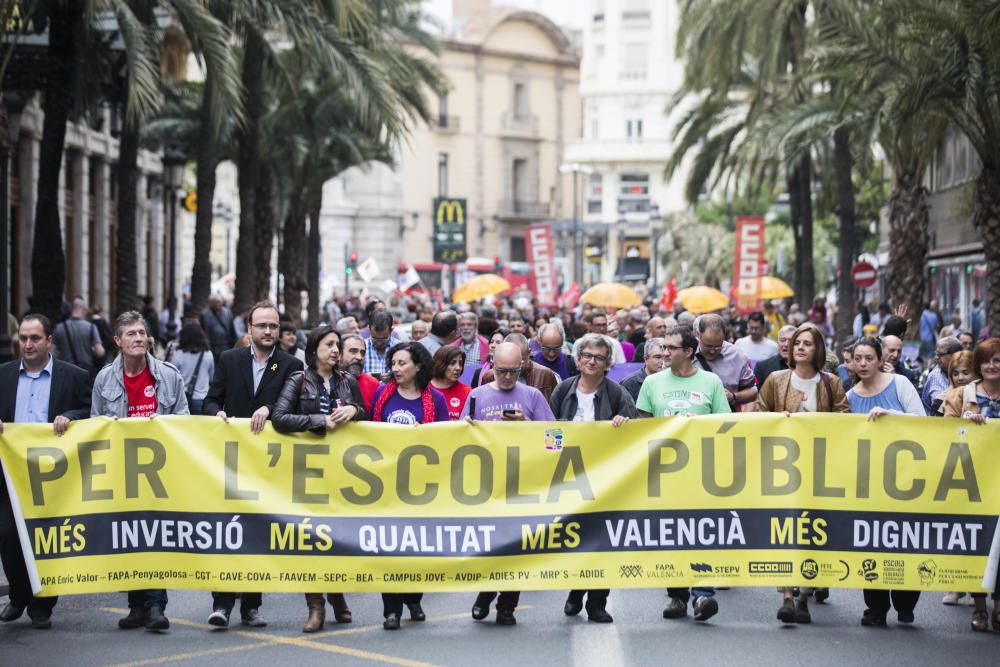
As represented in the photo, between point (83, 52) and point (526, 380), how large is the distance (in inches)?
511

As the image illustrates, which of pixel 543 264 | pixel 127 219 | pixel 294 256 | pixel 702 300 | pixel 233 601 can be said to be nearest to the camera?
pixel 233 601

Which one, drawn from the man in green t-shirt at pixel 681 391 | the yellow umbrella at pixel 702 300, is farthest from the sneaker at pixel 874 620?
the yellow umbrella at pixel 702 300

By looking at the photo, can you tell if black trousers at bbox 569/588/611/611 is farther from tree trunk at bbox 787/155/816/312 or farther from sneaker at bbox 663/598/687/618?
tree trunk at bbox 787/155/816/312

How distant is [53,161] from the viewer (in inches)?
760

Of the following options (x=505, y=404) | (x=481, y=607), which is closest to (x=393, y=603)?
(x=481, y=607)

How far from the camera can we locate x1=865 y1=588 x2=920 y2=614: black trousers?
30.5 ft

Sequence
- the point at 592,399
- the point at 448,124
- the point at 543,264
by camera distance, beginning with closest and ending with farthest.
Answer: the point at 592,399
the point at 543,264
the point at 448,124

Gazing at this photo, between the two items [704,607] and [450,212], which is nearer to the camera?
[704,607]

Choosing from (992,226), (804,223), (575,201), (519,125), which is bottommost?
(992,226)

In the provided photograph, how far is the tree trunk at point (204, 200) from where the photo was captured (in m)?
25.5

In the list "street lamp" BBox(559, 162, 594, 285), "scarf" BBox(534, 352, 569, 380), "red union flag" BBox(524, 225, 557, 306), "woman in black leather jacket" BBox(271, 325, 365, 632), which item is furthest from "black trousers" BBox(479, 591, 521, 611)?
"street lamp" BBox(559, 162, 594, 285)

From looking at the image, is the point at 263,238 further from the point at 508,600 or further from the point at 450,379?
the point at 508,600

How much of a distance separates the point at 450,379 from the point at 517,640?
5.71 feet

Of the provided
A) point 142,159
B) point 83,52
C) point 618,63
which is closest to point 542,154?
point 618,63
